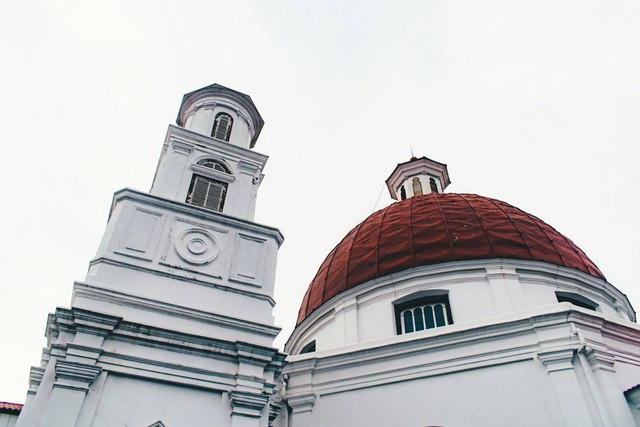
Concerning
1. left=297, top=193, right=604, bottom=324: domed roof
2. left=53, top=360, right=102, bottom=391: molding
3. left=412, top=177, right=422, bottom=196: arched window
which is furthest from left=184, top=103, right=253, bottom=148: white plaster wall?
left=412, top=177, right=422, bottom=196: arched window

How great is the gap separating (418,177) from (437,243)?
41.7 feet

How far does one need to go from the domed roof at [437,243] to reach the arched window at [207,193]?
15.5 feet

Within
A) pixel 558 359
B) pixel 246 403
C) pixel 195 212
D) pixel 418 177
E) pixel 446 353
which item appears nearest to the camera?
pixel 246 403

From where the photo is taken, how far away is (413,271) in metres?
14.4

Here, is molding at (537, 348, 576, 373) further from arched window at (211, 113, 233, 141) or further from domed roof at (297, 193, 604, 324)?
arched window at (211, 113, 233, 141)

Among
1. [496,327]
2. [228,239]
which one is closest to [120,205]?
[228,239]

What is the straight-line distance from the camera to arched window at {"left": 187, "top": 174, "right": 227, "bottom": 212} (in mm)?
12746

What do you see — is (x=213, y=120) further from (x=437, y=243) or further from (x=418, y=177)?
(x=418, y=177)

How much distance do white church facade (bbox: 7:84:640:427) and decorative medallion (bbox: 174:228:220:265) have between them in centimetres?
4

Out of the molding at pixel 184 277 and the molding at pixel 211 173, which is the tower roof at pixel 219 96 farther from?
the molding at pixel 184 277

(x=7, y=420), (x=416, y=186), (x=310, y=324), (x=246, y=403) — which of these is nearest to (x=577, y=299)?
(x=310, y=324)

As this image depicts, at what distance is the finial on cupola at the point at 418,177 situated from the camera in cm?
2706

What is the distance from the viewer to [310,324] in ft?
54.0

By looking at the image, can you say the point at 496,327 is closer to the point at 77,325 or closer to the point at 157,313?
the point at 157,313
